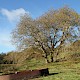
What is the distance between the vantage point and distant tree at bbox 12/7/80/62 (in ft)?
171

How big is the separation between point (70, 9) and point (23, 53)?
13.7 m

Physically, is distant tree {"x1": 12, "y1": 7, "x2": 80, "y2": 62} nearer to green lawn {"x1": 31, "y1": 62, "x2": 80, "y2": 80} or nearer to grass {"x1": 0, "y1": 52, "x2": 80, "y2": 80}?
grass {"x1": 0, "y1": 52, "x2": 80, "y2": 80}

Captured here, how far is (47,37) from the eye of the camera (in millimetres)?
52688

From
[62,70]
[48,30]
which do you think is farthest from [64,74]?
[48,30]

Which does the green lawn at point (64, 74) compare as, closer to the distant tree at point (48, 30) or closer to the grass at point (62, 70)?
the grass at point (62, 70)

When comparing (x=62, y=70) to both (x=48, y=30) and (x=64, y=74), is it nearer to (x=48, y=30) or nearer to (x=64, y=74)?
(x=64, y=74)

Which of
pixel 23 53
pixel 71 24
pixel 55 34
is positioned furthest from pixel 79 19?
pixel 23 53

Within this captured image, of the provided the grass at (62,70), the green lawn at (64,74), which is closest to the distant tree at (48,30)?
the grass at (62,70)

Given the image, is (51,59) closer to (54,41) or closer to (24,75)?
(54,41)

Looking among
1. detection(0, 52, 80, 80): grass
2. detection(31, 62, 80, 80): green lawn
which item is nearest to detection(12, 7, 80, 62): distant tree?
detection(0, 52, 80, 80): grass

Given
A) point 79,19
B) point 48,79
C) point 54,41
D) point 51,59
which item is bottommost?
point 48,79

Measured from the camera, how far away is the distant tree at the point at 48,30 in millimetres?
51969

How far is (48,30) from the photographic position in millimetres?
52781

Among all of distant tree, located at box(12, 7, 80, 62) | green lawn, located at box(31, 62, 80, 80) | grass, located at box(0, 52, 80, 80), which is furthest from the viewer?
distant tree, located at box(12, 7, 80, 62)
